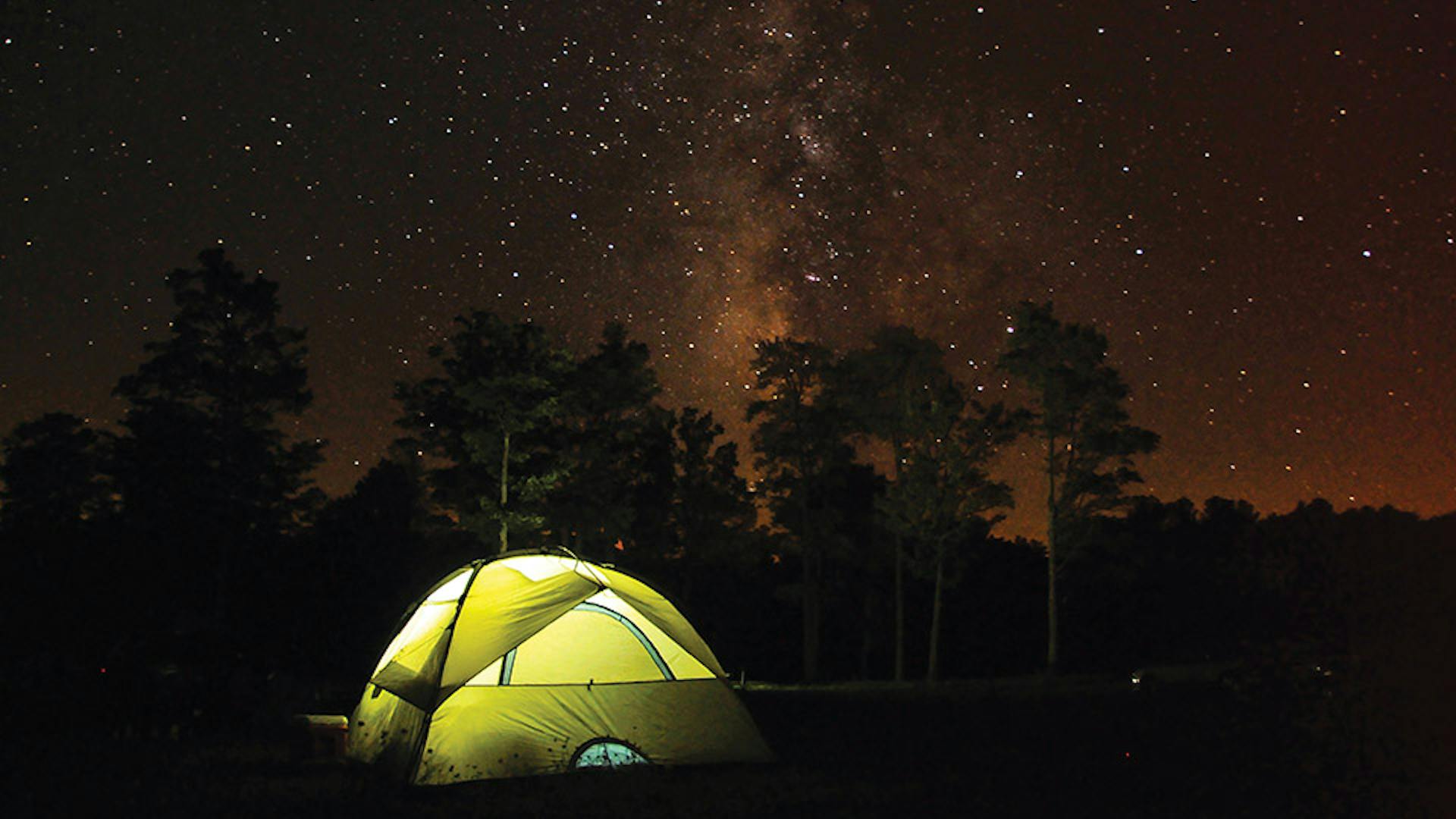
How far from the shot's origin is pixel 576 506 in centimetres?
3234

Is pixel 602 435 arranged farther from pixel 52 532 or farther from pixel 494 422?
pixel 52 532

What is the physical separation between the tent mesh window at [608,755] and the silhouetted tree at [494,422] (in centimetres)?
1969

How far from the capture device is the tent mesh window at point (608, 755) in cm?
1051

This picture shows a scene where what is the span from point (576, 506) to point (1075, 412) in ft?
47.0

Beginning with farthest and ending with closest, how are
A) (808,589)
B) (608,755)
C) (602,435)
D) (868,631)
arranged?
(868,631) < (808,589) < (602,435) < (608,755)

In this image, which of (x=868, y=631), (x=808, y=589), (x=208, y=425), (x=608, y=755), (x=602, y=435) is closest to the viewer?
(x=608, y=755)

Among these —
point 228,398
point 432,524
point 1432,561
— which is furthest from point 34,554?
point 1432,561

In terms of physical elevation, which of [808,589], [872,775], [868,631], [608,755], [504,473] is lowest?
[872,775]

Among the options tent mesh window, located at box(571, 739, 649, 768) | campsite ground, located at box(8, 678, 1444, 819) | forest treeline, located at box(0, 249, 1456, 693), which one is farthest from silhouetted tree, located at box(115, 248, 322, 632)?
tent mesh window, located at box(571, 739, 649, 768)

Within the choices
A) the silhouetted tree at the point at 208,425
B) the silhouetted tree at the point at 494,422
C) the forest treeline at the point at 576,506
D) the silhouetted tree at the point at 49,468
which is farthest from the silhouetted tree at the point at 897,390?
the silhouetted tree at the point at 49,468

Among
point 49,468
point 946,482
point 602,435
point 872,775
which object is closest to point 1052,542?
point 946,482

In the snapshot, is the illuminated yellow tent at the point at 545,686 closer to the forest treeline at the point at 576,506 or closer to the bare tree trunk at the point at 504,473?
the forest treeline at the point at 576,506

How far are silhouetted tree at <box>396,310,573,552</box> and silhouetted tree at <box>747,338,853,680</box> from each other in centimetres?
793

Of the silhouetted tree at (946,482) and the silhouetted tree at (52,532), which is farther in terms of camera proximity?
the silhouetted tree at (946,482)
